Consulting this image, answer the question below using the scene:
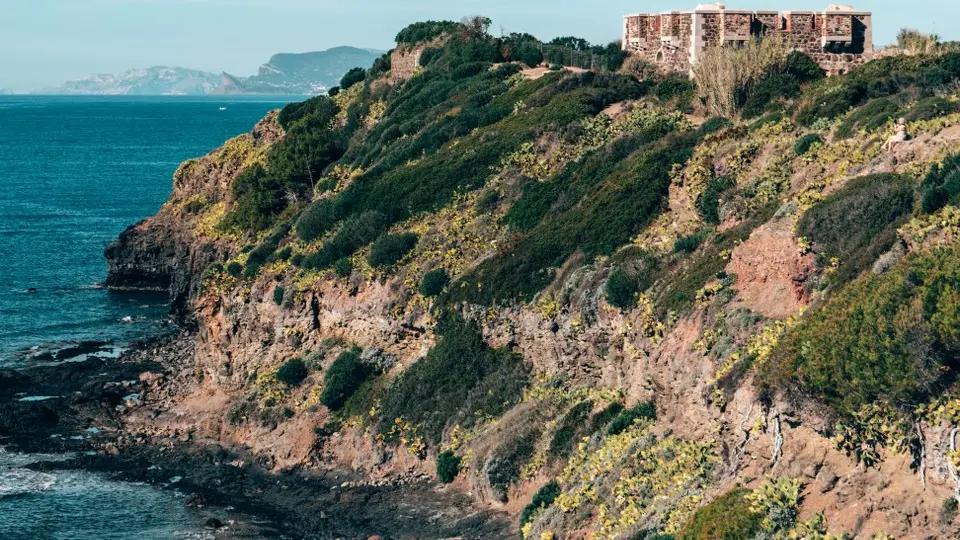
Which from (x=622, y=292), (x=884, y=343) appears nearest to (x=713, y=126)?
(x=622, y=292)

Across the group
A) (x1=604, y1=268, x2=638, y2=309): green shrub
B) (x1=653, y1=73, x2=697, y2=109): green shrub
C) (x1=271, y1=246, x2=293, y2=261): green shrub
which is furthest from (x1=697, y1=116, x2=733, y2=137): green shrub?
(x1=271, y1=246, x2=293, y2=261): green shrub

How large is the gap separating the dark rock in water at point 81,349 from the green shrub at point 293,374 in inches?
862

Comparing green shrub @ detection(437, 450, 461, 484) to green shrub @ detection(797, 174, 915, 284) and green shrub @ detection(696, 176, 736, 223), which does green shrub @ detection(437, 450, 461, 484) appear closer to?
green shrub @ detection(696, 176, 736, 223)

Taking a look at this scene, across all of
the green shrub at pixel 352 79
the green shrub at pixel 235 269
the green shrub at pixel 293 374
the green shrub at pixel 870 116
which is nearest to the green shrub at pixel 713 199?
the green shrub at pixel 870 116

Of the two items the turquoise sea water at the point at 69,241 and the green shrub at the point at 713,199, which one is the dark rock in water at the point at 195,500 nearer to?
the green shrub at the point at 713,199

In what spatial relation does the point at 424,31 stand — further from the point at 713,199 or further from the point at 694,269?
the point at 694,269

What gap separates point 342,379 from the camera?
57.9 metres

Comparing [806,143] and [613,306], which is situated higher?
[806,143]

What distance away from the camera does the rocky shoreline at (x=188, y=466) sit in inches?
1916

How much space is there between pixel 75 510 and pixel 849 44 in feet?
168

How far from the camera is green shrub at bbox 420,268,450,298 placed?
5891cm

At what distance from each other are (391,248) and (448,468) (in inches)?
636

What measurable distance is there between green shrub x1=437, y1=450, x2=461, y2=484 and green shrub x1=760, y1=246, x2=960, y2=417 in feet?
61.5

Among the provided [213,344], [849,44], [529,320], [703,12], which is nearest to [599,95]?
[703,12]
